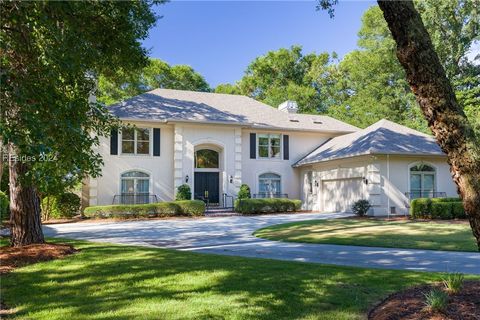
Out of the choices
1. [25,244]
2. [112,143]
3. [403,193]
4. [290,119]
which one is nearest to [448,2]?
[290,119]

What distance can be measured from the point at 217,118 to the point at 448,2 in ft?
68.2

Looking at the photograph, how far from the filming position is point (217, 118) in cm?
2458

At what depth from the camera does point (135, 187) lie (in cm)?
2342

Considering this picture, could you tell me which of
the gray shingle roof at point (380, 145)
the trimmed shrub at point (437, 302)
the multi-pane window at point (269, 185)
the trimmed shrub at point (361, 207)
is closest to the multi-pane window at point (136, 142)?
the multi-pane window at point (269, 185)

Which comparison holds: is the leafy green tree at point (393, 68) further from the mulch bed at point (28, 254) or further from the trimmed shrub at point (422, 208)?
the mulch bed at point (28, 254)

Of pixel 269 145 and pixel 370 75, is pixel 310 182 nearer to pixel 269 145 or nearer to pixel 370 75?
pixel 269 145

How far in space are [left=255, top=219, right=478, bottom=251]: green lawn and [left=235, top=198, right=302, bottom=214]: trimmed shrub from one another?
6452 millimetres

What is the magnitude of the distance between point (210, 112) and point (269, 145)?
14.8 ft

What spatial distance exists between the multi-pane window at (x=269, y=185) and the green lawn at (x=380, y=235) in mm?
9905

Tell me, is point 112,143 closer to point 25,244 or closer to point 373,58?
point 25,244

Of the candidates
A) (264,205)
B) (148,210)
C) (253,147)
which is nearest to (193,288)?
(148,210)

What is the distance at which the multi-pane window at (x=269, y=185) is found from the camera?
26.2 meters

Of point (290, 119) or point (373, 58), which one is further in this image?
point (373, 58)

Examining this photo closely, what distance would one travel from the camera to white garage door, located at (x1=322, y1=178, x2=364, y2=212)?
866 inches
